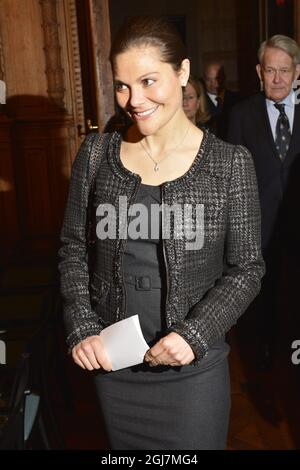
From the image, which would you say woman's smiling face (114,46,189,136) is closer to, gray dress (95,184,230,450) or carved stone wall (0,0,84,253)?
gray dress (95,184,230,450)

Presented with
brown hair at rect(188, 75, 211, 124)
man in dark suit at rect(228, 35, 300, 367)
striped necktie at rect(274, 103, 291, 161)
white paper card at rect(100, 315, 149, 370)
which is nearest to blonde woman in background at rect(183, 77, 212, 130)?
brown hair at rect(188, 75, 211, 124)

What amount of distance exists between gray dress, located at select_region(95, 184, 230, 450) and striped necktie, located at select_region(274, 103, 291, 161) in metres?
2.39

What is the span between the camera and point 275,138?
12.8 feet

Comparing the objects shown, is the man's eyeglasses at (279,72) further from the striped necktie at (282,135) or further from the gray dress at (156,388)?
the gray dress at (156,388)

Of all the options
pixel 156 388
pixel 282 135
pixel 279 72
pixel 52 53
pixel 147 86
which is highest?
pixel 52 53

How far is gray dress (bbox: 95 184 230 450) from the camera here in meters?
1.65

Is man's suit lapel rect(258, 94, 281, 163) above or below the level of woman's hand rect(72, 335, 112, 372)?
above

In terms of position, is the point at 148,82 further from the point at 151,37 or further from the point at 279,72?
the point at 279,72

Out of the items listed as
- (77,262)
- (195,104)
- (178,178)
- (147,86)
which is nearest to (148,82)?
(147,86)

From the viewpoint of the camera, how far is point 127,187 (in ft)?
5.42

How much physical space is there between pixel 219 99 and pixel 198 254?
526 cm

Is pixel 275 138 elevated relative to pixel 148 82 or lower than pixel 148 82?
lower
